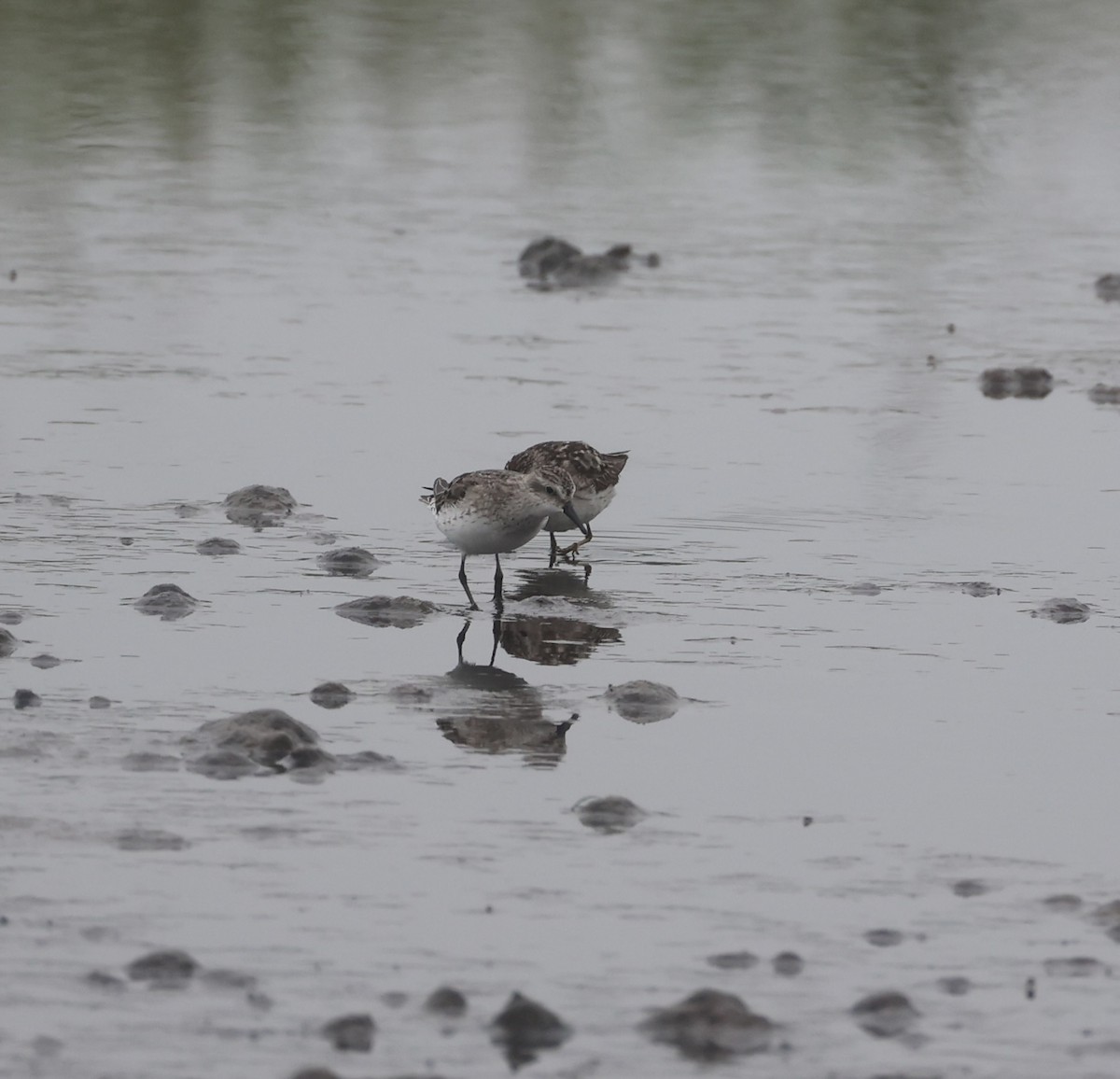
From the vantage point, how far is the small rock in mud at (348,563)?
12.4m

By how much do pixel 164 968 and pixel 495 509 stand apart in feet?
16.9

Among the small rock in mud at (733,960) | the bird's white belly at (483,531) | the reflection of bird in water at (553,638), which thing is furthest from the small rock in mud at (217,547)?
the small rock in mud at (733,960)

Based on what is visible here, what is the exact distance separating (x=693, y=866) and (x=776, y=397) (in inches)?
385

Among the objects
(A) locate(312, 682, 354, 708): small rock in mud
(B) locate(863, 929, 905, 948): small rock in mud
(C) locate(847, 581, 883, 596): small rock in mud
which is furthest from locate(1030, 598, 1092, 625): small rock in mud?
(B) locate(863, 929, 905, 948): small rock in mud

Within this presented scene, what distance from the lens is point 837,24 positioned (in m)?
41.6

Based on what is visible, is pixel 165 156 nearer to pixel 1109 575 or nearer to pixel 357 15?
pixel 357 15

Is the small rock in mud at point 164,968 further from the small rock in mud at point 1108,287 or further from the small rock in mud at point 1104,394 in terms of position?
the small rock in mud at point 1108,287

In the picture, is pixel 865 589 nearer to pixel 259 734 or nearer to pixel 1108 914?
pixel 259 734

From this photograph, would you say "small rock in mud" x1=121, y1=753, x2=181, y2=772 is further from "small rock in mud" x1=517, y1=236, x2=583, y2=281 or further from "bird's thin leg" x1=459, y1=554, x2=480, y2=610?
"small rock in mud" x1=517, y1=236, x2=583, y2=281

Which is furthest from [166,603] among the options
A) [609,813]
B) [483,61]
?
[483,61]

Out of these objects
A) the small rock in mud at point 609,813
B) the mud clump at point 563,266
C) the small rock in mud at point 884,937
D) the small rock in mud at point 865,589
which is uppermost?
the mud clump at point 563,266

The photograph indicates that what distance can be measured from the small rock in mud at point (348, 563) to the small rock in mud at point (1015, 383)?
7012mm

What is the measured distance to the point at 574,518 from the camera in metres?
12.6

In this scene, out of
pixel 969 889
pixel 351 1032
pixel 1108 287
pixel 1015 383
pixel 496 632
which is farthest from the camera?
pixel 1108 287
